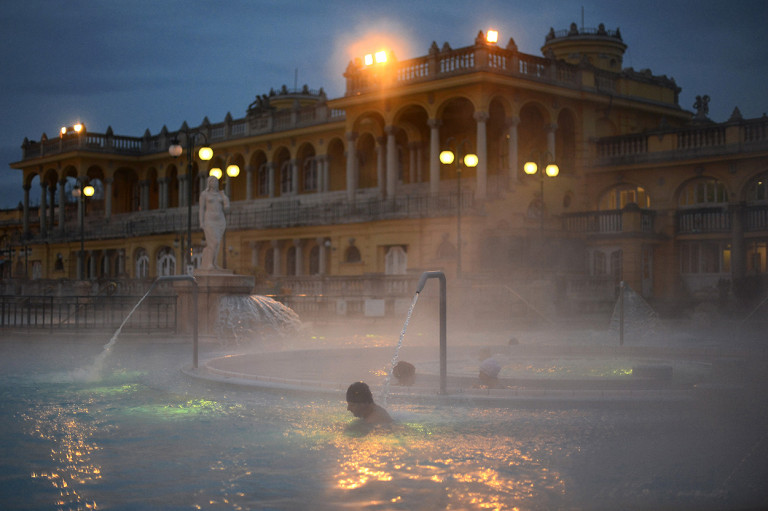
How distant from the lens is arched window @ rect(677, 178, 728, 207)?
118 ft

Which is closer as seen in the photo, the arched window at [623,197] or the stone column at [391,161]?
the arched window at [623,197]

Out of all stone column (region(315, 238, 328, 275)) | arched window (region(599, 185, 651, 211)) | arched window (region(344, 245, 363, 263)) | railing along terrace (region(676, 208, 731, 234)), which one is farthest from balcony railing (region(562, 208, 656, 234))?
stone column (region(315, 238, 328, 275))

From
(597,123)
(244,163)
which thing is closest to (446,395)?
(597,123)

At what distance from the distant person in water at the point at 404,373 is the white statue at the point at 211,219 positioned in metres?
9.77

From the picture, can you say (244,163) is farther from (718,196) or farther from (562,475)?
(562,475)

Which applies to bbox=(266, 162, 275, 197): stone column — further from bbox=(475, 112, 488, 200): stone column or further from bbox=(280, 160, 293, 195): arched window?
bbox=(475, 112, 488, 200): stone column

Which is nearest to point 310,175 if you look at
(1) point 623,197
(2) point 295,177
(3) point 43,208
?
(2) point 295,177

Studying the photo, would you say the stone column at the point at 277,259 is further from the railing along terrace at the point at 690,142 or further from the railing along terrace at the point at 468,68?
the railing along terrace at the point at 690,142

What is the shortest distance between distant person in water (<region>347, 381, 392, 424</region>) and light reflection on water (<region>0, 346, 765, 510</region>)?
204 millimetres

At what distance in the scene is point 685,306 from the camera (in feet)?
99.6

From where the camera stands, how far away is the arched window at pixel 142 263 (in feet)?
170

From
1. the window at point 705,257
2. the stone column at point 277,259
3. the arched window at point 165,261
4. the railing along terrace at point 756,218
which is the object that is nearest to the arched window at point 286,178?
the arched window at point 165,261

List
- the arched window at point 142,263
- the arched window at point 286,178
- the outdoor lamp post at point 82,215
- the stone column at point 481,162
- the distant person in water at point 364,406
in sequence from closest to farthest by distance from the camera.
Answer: the distant person in water at point 364,406 < the stone column at point 481,162 < the outdoor lamp post at point 82,215 < the arched window at point 142,263 < the arched window at point 286,178

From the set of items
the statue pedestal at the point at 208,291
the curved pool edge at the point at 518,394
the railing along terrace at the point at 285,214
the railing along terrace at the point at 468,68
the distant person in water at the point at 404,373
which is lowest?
the curved pool edge at the point at 518,394
